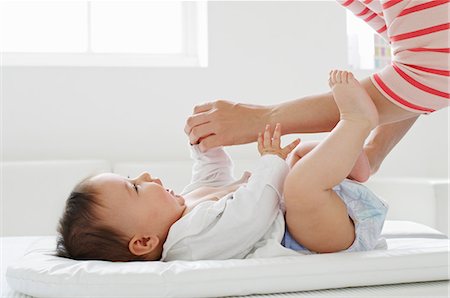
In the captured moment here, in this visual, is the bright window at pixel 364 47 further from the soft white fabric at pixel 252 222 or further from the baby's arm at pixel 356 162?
the soft white fabric at pixel 252 222

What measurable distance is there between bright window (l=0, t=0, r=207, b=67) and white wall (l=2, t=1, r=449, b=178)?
0.19m

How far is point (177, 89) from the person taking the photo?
300cm

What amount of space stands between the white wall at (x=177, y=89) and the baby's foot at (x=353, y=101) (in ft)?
5.68

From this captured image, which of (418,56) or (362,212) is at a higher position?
(418,56)

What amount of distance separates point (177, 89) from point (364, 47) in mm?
1122

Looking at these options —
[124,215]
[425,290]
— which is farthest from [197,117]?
[425,290]

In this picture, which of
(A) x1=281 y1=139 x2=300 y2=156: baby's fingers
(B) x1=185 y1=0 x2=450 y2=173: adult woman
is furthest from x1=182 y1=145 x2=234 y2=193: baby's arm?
(A) x1=281 y1=139 x2=300 y2=156: baby's fingers

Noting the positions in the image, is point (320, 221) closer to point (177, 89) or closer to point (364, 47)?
point (177, 89)

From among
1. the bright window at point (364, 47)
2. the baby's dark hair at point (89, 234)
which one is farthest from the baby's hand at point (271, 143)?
the bright window at point (364, 47)

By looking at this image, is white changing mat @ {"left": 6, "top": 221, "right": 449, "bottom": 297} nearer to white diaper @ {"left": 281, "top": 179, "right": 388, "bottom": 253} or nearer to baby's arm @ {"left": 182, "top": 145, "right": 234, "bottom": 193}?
white diaper @ {"left": 281, "top": 179, "right": 388, "bottom": 253}

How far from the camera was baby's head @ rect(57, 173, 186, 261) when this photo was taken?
Answer: 1300mm

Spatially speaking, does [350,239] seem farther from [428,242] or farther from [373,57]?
[373,57]

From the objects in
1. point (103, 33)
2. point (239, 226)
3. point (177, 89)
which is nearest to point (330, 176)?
point (239, 226)

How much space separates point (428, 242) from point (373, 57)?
6.74 ft
